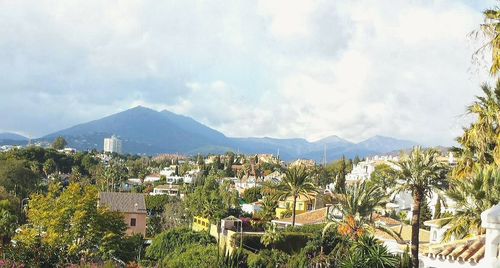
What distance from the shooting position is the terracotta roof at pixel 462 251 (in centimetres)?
1180

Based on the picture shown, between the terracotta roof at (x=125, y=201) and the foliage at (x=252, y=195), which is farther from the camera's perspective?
the foliage at (x=252, y=195)

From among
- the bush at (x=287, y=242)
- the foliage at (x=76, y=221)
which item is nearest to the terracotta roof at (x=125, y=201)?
the bush at (x=287, y=242)

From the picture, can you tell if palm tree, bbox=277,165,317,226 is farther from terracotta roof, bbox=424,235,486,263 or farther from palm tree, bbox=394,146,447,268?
terracotta roof, bbox=424,235,486,263

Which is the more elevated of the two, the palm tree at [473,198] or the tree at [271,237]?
the palm tree at [473,198]

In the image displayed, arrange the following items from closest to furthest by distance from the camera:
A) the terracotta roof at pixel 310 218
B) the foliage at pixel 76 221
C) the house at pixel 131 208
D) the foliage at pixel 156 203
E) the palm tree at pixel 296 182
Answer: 1. the foliage at pixel 76 221
2. the palm tree at pixel 296 182
3. the terracotta roof at pixel 310 218
4. the house at pixel 131 208
5. the foliage at pixel 156 203

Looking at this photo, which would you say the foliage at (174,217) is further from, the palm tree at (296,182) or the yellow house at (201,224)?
the palm tree at (296,182)

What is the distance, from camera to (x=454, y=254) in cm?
1265

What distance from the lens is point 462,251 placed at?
12.6 m

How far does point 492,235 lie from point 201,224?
46452 millimetres

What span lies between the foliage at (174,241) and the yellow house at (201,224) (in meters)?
2.58

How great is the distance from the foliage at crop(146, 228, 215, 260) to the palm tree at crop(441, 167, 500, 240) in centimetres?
2647

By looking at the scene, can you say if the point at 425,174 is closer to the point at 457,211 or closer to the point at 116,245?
the point at 457,211

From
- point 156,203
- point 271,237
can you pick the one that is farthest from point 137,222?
point 271,237

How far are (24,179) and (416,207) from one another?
5853 cm
